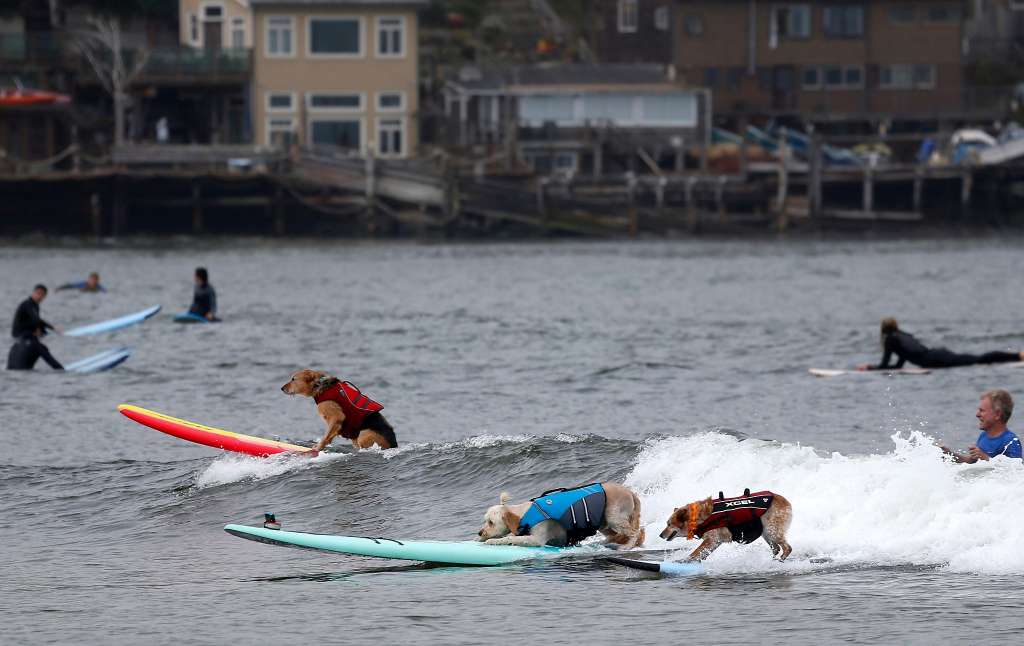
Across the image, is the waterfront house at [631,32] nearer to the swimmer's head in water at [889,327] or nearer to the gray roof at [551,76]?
the gray roof at [551,76]

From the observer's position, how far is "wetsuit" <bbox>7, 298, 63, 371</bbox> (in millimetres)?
28812

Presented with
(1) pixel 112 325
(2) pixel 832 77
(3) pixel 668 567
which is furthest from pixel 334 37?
(3) pixel 668 567

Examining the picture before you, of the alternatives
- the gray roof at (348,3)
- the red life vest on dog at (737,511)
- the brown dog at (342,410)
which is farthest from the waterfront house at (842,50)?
the red life vest on dog at (737,511)

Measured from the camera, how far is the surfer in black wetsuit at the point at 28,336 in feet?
94.3

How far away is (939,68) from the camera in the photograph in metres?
84.2

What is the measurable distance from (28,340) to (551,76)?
54.0m

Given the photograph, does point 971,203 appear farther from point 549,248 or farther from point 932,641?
point 932,641

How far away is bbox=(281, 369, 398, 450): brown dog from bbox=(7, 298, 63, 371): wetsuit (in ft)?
35.4

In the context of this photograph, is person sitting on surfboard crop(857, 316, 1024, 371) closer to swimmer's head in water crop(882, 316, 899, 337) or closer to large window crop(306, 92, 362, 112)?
swimmer's head in water crop(882, 316, 899, 337)

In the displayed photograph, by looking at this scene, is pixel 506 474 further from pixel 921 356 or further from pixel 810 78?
pixel 810 78

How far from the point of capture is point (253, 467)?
65.7 feet

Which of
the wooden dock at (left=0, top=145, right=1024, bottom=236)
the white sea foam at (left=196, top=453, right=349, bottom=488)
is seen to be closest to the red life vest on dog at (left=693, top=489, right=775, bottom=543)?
the white sea foam at (left=196, top=453, right=349, bottom=488)

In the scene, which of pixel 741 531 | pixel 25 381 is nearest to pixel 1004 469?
pixel 741 531

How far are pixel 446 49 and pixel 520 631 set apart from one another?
7942cm
